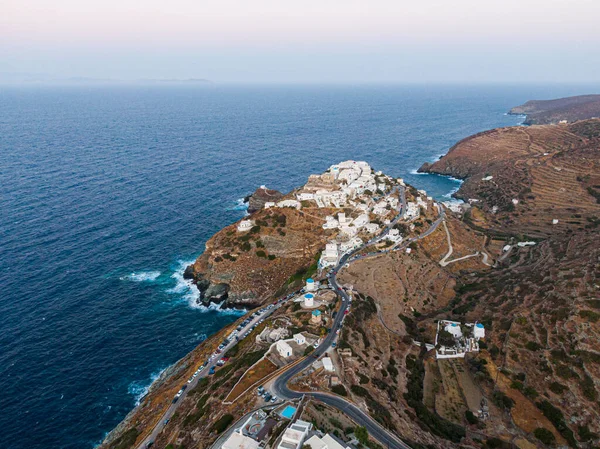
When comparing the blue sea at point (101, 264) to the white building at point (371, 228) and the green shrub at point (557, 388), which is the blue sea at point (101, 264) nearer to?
the white building at point (371, 228)

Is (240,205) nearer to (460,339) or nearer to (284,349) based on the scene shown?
(284,349)

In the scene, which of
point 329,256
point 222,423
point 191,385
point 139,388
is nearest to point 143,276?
point 139,388

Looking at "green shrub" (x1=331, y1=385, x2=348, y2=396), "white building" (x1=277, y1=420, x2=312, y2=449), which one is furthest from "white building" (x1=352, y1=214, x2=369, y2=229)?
"white building" (x1=277, y1=420, x2=312, y2=449)

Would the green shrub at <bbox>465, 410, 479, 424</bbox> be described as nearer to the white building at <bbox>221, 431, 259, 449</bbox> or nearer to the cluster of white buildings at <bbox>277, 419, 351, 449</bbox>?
the cluster of white buildings at <bbox>277, 419, 351, 449</bbox>

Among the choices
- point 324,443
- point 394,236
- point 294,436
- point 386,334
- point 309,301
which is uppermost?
point 324,443

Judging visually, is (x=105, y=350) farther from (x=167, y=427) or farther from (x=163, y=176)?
(x=163, y=176)

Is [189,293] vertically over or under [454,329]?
under

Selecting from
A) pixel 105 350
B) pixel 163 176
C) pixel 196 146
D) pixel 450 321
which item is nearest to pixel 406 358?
pixel 450 321
